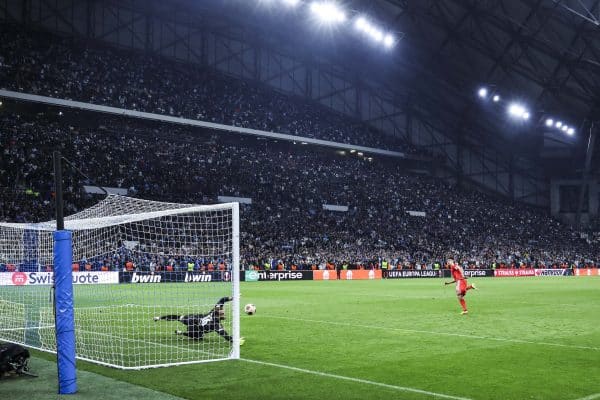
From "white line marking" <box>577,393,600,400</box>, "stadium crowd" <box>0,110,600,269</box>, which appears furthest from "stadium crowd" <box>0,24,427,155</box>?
"white line marking" <box>577,393,600,400</box>

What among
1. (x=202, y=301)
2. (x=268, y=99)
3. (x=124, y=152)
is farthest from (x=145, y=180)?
(x=202, y=301)

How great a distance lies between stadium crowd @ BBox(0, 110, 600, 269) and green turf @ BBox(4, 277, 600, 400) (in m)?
22.1

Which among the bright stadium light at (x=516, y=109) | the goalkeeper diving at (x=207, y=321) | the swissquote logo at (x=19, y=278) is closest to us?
the goalkeeper diving at (x=207, y=321)

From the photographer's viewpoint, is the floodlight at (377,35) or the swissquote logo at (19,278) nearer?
the swissquote logo at (19,278)

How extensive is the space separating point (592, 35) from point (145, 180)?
114 ft

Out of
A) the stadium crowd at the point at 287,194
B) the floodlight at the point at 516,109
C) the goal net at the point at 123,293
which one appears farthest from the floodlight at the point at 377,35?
the goal net at the point at 123,293

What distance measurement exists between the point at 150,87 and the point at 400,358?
44.9 metres

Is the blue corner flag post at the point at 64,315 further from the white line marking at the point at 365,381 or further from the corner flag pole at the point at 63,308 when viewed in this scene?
the white line marking at the point at 365,381

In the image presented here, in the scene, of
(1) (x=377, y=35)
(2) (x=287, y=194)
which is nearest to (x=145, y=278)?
(2) (x=287, y=194)

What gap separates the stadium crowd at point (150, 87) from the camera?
151ft

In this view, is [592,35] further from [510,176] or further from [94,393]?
[94,393]

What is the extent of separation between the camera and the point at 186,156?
51250mm

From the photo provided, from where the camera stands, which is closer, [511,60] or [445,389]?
[445,389]

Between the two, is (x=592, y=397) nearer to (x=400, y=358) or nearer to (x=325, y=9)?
(x=400, y=358)
